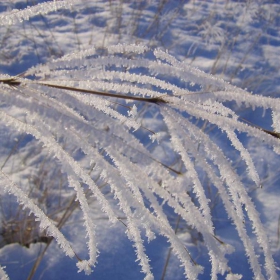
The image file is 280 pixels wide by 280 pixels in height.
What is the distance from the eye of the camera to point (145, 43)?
3105mm

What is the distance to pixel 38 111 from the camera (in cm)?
53

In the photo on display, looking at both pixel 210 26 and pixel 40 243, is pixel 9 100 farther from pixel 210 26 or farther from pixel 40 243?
pixel 210 26

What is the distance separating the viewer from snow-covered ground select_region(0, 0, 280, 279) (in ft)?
4.84

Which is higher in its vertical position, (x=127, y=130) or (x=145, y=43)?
(x=127, y=130)

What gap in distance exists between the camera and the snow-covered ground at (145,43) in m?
1.48

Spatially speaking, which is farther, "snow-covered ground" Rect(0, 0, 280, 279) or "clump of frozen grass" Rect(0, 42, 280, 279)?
"snow-covered ground" Rect(0, 0, 280, 279)

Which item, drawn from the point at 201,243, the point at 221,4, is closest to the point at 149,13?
the point at 221,4

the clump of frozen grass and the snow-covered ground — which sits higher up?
the clump of frozen grass

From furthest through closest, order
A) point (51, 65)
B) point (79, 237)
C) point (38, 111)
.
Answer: point (79, 237)
point (51, 65)
point (38, 111)

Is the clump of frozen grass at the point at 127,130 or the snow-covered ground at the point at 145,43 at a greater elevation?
the clump of frozen grass at the point at 127,130

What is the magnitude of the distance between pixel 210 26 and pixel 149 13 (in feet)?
2.30

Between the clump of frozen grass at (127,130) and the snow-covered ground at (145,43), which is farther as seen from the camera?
the snow-covered ground at (145,43)

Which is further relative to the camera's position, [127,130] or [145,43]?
[145,43]

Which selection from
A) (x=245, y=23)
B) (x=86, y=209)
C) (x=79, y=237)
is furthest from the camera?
(x=245, y=23)
